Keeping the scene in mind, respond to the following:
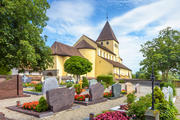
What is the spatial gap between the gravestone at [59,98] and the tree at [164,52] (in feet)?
73.0

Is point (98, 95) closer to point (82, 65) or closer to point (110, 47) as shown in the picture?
point (82, 65)

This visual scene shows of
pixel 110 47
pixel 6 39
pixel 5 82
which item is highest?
pixel 110 47

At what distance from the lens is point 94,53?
42750 mm

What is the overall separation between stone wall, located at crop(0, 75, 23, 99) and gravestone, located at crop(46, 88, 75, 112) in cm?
620

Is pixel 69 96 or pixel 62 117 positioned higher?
pixel 69 96

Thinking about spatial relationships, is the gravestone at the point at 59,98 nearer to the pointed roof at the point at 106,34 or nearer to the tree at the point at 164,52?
the tree at the point at 164,52

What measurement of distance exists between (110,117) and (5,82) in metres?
9.77

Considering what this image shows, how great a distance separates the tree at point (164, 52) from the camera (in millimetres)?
27281

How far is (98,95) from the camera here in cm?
1062

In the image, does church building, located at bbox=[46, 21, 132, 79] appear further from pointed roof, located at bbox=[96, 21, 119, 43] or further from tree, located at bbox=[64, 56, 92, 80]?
tree, located at bbox=[64, 56, 92, 80]

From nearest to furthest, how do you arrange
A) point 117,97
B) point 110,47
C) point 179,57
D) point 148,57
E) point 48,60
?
point 117,97, point 48,60, point 179,57, point 148,57, point 110,47

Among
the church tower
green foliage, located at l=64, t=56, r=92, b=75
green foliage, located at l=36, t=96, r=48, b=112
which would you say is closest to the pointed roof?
the church tower

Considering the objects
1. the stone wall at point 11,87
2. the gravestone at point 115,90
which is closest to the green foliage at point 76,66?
the gravestone at point 115,90

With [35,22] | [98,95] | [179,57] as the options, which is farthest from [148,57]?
[35,22]
